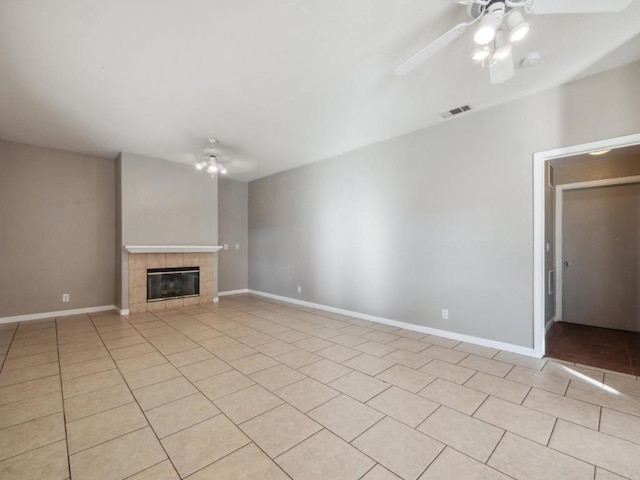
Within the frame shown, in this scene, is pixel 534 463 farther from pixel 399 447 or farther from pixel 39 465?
pixel 39 465

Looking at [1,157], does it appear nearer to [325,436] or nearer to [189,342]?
[189,342]

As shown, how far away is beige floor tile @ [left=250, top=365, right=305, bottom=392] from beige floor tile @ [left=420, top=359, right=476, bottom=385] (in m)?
1.22

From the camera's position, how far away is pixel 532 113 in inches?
119

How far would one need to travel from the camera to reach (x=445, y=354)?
3.10 m

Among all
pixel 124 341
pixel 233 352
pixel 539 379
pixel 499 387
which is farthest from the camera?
pixel 124 341

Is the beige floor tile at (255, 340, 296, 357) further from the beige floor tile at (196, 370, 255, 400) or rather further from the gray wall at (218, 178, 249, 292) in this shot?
the gray wall at (218, 178, 249, 292)

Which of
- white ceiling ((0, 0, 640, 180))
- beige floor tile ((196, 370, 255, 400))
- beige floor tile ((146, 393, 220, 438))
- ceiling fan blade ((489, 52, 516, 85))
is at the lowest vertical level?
beige floor tile ((196, 370, 255, 400))

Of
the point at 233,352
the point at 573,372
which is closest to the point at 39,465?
the point at 233,352

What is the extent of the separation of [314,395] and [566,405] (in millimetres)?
1895

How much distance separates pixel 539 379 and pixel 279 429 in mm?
2315

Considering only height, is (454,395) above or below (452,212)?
below

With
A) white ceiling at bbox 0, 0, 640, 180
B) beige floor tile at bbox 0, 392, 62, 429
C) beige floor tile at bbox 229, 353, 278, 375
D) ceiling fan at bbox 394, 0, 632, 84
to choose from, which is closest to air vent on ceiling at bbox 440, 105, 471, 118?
white ceiling at bbox 0, 0, 640, 180

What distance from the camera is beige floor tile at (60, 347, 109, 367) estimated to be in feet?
9.55

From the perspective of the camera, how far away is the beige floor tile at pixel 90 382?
7.62 feet
